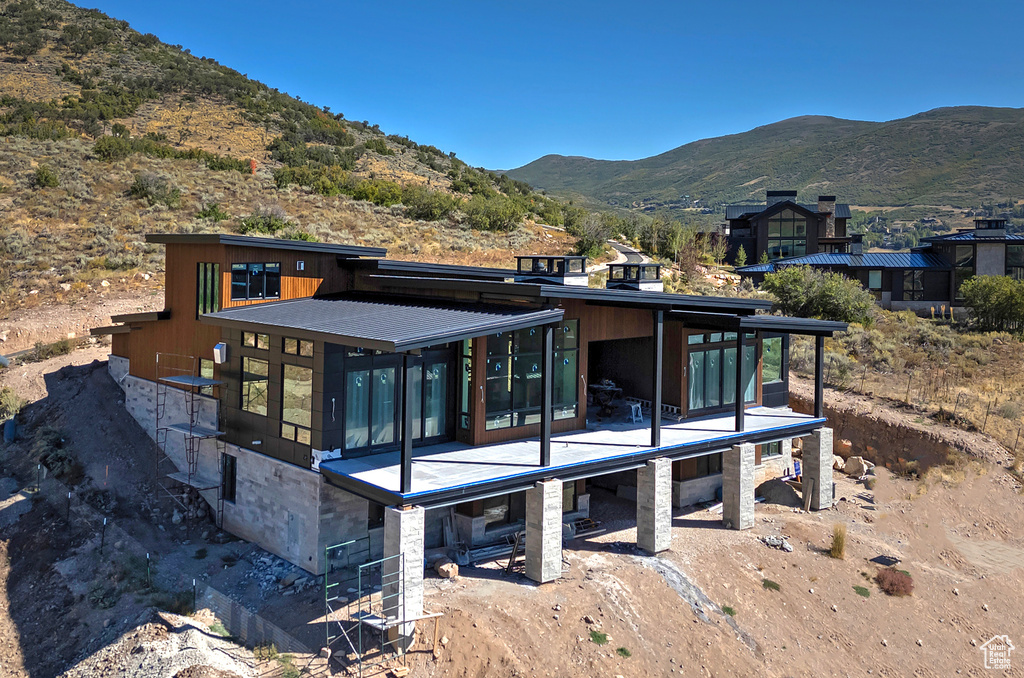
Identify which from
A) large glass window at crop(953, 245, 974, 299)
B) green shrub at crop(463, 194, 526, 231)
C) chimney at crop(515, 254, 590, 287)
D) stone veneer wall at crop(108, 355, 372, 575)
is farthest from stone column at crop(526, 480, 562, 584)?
large glass window at crop(953, 245, 974, 299)

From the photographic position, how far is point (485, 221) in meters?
40.9

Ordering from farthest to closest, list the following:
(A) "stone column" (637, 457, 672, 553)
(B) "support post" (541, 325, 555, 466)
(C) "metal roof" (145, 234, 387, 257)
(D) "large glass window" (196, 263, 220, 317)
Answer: (D) "large glass window" (196, 263, 220, 317) < (C) "metal roof" (145, 234, 387, 257) < (A) "stone column" (637, 457, 672, 553) < (B) "support post" (541, 325, 555, 466)

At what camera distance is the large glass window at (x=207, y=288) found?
15.9m

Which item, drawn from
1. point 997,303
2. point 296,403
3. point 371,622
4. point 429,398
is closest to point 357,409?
point 296,403

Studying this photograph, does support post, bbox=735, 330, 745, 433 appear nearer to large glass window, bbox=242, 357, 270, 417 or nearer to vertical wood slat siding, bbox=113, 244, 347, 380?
vertical wood slat siding, bbox=113, 244, 347, 380

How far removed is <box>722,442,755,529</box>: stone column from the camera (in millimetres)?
16172

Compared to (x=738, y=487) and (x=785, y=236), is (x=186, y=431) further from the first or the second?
(x=785, y=236)

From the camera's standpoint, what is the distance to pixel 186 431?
50.6 ft

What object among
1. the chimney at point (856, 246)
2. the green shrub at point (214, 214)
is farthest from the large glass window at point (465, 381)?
the chimney at point (856, 246)

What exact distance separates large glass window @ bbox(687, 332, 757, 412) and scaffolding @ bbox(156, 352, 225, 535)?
1068 centimetres

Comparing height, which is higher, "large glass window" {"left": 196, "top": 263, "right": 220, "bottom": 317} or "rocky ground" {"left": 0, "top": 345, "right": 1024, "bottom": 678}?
"large glass window" {"left": 196, "top": 263, "right": 220, "bottom": 317}

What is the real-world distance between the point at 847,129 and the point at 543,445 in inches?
5836

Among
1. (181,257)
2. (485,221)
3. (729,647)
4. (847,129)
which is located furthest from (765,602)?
(847,129)

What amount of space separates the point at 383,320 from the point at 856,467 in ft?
47.5
